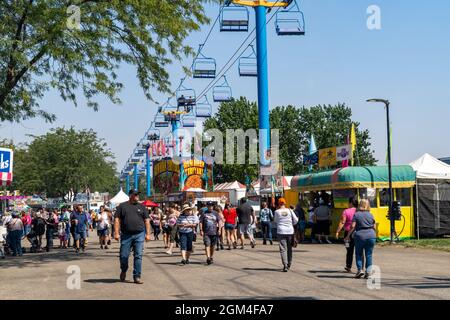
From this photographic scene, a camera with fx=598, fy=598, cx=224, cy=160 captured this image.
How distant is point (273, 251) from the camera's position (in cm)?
2017

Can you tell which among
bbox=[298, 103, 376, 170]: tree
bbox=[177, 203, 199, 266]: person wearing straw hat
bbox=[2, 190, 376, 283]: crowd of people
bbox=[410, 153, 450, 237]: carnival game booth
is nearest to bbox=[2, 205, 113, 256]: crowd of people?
bbox=[2, 190, 376, 283]: crowd of people

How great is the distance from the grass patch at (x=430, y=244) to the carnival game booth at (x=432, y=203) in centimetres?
80

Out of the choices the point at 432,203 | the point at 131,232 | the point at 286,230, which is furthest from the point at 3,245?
the point at 432,203

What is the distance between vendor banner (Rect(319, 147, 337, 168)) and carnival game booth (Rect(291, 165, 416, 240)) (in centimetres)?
853

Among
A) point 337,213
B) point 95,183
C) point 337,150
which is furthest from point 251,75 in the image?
point 95,183

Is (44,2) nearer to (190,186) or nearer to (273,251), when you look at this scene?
(273,251)

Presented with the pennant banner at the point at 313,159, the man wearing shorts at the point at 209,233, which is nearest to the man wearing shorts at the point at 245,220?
the man wearing shorts at the point at 209,233

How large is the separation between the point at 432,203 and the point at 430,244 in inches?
124

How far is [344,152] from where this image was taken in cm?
3234

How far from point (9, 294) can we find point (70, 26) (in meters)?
7.43

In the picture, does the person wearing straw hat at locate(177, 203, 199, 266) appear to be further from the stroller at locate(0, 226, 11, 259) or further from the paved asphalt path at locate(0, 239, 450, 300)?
the stroller at locate(0, 226, 11, 259)

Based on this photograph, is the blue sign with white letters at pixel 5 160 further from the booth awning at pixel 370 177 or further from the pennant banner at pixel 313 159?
the pennant banner at pixel 313 159

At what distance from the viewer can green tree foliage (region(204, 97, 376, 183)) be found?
7119 centimetres

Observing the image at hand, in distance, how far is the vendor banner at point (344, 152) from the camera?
31.9m
